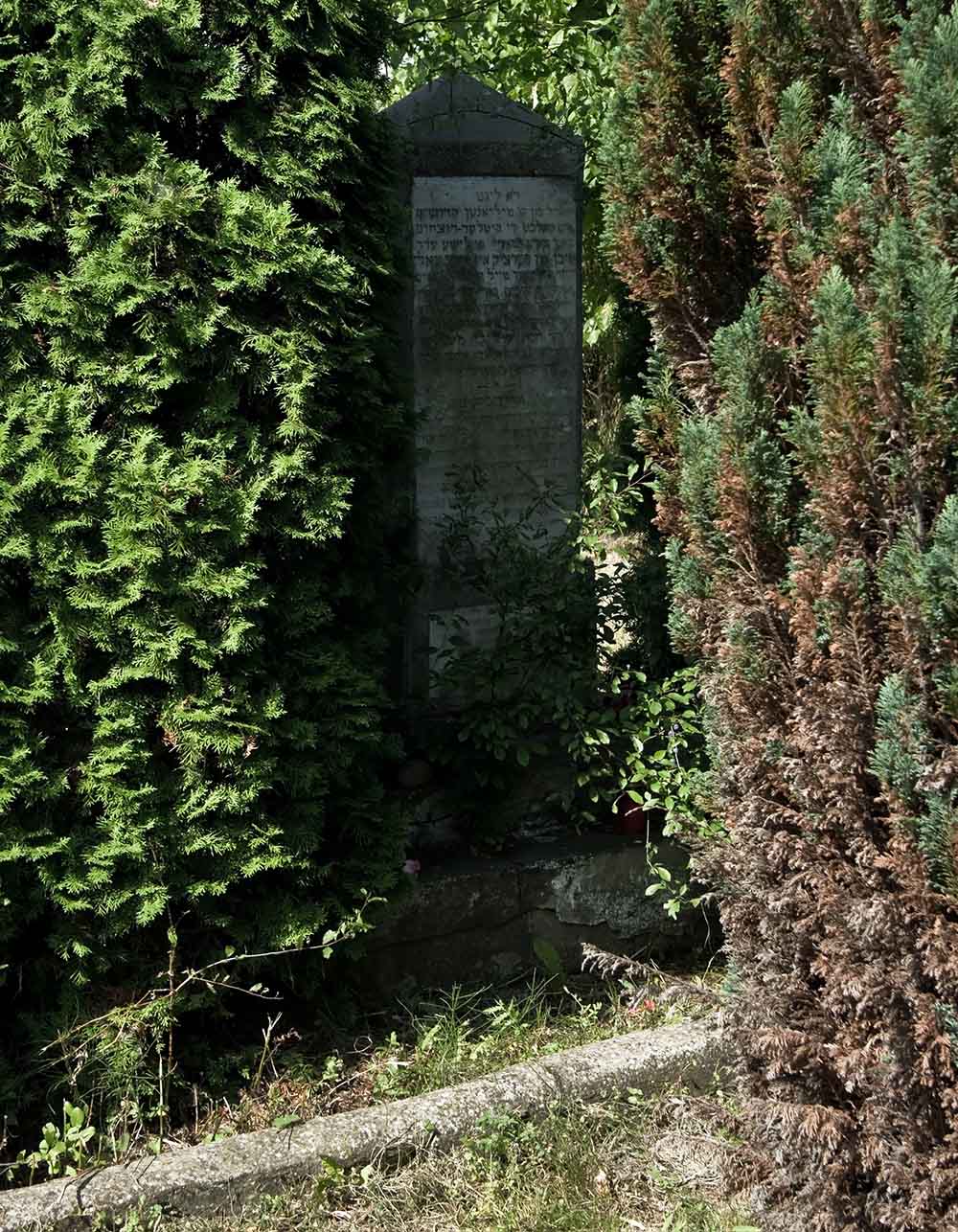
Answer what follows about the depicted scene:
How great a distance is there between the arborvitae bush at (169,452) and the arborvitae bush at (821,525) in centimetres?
82

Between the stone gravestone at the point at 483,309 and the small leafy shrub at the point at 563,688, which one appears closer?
the small leafy shrub at the point at 563,688

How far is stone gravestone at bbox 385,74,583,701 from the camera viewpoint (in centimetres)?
459

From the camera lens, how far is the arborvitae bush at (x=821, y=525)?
2525 mm

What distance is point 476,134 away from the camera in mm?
4652

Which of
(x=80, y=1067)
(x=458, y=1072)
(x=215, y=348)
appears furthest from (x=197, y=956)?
(x=215, y=348)

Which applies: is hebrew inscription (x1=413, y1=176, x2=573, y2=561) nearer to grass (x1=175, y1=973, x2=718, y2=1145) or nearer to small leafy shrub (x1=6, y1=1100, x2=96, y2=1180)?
grass (x1=175, y1=973, x2=718, y2=1145)

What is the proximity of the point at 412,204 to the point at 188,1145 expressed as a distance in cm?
290

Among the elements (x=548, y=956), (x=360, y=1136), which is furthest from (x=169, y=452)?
(x=548, y=956)

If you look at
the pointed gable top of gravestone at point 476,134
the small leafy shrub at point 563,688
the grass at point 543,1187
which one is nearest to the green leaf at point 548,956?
the small leafy shrub at point 563,688

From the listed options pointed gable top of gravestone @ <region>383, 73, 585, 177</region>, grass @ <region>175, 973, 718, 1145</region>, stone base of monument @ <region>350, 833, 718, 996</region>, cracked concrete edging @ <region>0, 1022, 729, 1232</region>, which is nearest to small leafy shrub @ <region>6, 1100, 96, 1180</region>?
cracked concrete edging @ <region>0, 1022, 729, 1232</region>

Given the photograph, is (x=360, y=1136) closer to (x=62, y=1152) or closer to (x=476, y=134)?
(x=62, y=1152)

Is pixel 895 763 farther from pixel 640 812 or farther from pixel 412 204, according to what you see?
pixel 412 204

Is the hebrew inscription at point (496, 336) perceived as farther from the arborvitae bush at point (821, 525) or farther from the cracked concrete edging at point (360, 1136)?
the cracked concrete edging at point (360, 1136)

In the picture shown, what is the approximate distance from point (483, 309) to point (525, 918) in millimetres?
2002
